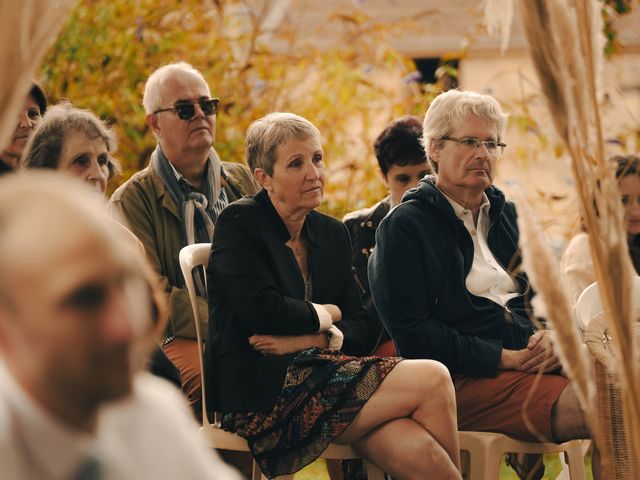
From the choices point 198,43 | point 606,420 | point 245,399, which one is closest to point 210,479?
point 606,420

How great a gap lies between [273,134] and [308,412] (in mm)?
937

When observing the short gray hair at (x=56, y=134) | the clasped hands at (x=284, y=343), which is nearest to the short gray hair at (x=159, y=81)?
the short gray hair at (x=56, y=134)

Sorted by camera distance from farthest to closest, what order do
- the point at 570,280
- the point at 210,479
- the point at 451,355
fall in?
the point at 570,280, the point at 451,355, the point at 210,479

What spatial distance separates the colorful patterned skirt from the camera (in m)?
3.02

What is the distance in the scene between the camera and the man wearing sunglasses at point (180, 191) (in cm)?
364

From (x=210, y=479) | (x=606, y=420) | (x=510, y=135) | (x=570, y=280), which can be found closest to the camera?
(x=210, y=479)

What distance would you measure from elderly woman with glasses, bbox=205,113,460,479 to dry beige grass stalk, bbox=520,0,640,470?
1.53m

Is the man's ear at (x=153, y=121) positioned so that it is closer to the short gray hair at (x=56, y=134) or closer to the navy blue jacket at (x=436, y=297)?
the short gray hair at (x=56, y=134)

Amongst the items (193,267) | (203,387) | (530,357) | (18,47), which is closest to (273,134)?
(193,267)

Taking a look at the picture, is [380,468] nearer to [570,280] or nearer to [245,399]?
[245,399]

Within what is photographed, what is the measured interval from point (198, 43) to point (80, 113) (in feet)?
8.75

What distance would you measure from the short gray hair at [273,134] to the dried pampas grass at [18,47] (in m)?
2.32

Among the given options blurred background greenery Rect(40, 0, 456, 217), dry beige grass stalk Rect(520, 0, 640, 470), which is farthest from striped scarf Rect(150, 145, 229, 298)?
dry beige grass stalk Rect(520, 0, 640, 470)

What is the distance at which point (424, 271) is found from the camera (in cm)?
338
